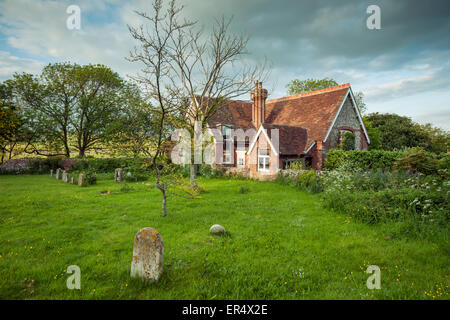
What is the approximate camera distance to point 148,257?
13.6 feet

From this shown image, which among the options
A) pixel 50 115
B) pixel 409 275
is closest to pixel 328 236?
pixel 409 275

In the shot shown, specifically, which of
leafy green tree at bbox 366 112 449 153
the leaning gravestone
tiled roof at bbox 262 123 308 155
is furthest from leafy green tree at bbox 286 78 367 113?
the leaning gravestone

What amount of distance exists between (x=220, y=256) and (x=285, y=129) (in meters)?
16.4

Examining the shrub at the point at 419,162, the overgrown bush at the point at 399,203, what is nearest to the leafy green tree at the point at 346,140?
the shrub at the point at 419,162

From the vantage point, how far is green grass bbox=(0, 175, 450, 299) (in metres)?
3.93

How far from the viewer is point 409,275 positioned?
4.46m

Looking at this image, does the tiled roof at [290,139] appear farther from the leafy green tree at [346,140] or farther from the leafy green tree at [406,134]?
the leafy green tree at [406,134]

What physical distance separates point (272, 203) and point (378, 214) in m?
4.28

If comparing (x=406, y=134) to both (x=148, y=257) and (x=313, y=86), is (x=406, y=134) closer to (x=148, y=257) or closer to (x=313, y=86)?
(x=313, y=86)

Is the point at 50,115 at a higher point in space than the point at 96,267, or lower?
higher

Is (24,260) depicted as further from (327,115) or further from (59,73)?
(59,73)

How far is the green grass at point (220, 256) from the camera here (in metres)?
3.93

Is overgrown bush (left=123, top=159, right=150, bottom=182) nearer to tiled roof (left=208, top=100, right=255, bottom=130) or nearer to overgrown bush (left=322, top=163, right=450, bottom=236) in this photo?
tiled roof (left=208, top=100, right=255, bottom=130)

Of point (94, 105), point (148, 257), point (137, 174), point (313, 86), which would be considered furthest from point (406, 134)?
point (94, 105)
